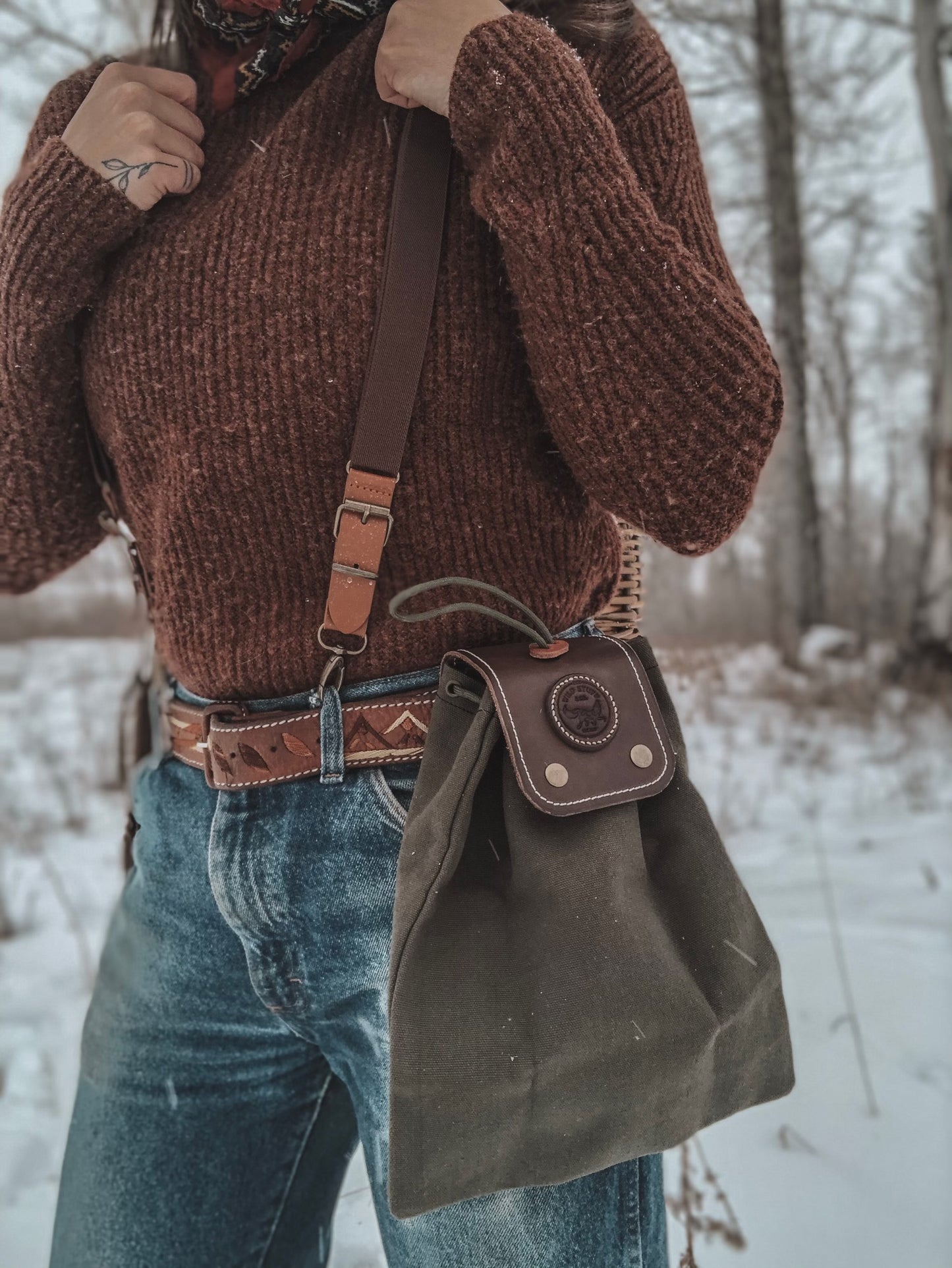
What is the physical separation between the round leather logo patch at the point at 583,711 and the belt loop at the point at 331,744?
186 mm

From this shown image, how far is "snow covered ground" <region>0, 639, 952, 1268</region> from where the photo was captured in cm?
150

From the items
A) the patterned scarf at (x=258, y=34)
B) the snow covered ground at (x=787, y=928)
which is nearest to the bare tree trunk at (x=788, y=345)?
the snow covered ground at (x=787, y=928)

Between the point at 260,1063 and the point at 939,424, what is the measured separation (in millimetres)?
4921

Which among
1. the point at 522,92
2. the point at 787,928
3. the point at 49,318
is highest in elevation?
the point at 522,92

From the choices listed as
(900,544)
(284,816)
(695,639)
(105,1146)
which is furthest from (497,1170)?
(900,544)

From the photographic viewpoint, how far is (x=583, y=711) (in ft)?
2.34

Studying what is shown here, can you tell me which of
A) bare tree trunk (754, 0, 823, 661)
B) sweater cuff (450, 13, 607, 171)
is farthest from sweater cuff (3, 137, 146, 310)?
bare tree trunk (754, 0, 823, 661)

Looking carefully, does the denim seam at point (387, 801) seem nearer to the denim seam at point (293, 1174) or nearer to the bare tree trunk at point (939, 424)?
the denim seam at point (293, 1174)

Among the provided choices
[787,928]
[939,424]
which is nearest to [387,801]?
[787,928]

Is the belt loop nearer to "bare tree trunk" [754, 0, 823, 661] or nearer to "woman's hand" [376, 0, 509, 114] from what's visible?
"woman's hand" [376, 0, 509, 114]

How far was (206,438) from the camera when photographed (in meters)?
0.78

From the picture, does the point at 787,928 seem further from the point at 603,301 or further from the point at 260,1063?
the point at 603,301

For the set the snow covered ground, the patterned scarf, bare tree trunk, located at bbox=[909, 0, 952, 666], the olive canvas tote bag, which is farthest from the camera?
bare tree trunk, located at bbox=[909, 0, 952, 666]

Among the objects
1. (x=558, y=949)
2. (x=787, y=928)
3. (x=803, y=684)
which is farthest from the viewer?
(x=803, y=684)
